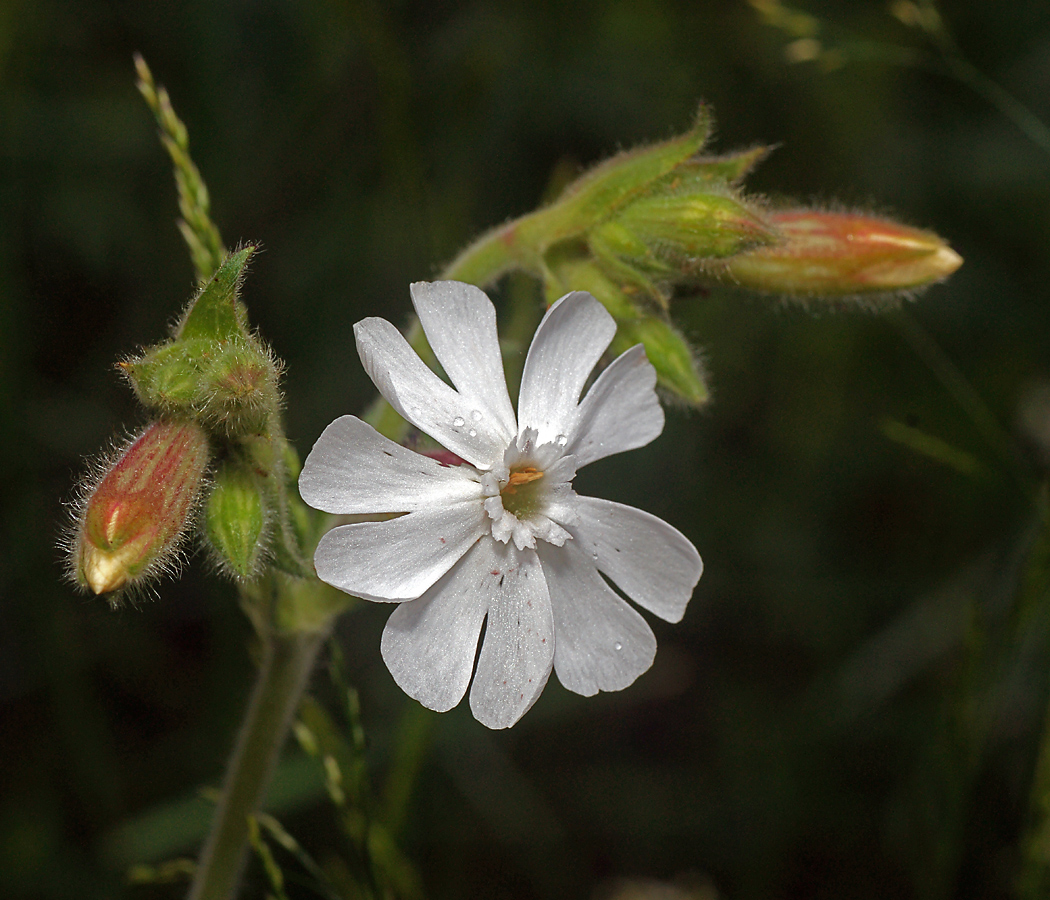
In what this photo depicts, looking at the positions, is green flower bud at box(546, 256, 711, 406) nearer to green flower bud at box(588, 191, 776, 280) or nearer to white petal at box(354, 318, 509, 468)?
green flower bud at box(588, 191, 776, 280)

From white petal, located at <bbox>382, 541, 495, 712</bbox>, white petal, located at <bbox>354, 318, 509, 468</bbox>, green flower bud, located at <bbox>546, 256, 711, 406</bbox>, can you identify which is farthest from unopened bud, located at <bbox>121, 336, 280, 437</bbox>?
green flower bud, located at <bbox>546, 256, 711, 406</bbox>

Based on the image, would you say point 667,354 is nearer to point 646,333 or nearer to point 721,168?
point 646,333

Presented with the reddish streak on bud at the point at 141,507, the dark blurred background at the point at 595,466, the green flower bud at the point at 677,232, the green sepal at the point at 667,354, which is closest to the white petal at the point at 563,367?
the green sepal at the point at 667,354

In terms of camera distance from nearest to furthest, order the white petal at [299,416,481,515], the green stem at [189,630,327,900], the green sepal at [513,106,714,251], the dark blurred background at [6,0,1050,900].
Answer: the white petal at [299,416,481,515] < the green stem at [189,630,327,900] < the green sepal at [513,106,714,251] < the dark blurred background at [6,0,1050,900]

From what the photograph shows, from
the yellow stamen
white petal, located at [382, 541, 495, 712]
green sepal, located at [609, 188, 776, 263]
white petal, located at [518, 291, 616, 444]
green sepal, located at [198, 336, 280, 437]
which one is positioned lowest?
white petal, located at [382, 541, 495, 712]

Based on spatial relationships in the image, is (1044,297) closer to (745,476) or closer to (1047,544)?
(745,476)
